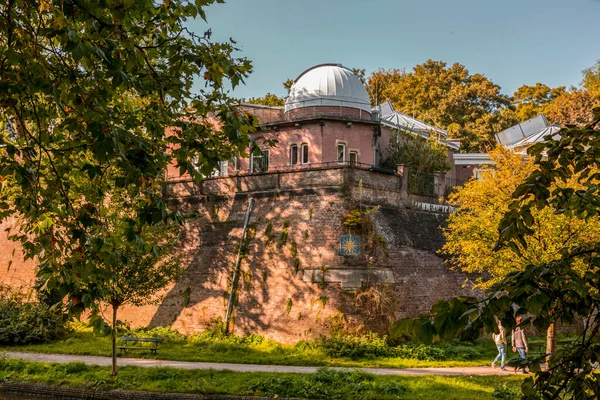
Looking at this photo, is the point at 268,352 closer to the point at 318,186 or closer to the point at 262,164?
the point at 318,186

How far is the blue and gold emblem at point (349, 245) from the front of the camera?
78.2 ft

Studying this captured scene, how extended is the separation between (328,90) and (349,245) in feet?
31.8

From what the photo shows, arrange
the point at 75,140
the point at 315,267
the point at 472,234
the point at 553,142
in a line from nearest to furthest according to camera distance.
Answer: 1. the point at 553,142
2. the point at 75,140
3. the point at 472,234
4. the point at 315,267

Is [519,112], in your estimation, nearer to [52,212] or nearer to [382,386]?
[382,386]

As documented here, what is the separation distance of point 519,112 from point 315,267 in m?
39.9

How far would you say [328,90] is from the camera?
30453mm

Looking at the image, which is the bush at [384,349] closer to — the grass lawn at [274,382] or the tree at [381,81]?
the grass lawn at [274,382]

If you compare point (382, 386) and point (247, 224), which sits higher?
point (247, 224)

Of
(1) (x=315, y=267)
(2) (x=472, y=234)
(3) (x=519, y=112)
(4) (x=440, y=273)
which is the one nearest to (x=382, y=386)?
(2) (x=472, y=234)

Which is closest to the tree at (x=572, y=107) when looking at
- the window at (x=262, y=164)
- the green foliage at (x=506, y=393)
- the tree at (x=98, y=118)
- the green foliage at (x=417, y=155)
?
the green foliage at (x=417, y=155)

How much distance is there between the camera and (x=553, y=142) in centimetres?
477

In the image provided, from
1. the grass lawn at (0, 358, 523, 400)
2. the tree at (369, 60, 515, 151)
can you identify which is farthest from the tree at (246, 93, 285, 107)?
the grass lawn at (0, 358, 523, 400)

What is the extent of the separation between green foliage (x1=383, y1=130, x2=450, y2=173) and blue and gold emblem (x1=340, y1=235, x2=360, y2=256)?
276 inches

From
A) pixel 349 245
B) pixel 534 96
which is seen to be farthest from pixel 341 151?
pixel 534 96
